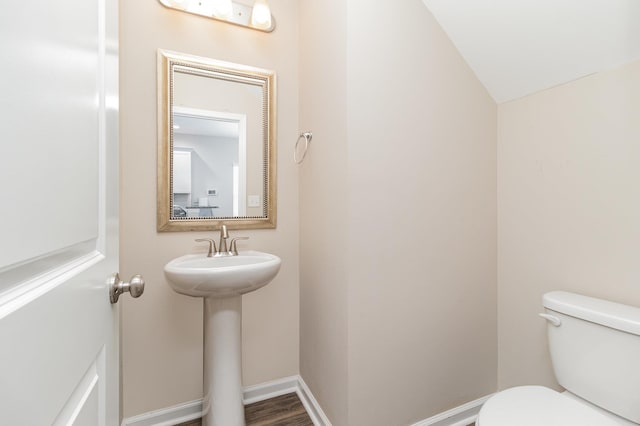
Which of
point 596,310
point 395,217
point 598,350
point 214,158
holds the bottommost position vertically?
point 598,350

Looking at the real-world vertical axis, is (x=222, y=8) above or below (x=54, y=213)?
above

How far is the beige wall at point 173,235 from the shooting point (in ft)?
4.65

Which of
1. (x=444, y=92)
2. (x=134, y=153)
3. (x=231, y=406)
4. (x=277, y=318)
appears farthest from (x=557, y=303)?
(x=134, y=153)

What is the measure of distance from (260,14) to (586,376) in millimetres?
2200

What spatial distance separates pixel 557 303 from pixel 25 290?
1.57m

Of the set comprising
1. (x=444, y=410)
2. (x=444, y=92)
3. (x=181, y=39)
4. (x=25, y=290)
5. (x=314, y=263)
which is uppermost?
(x=181, y=39)

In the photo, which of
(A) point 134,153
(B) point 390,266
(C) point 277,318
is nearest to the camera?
(B) point 390,266

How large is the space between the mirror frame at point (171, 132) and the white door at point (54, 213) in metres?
0.95

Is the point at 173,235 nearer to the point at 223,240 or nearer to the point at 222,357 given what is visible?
the point at 223,240

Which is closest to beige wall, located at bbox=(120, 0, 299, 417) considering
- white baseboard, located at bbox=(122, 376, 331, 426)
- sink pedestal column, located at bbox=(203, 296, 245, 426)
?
white baseboard, located at bbox=(122, 376, 331, 426)

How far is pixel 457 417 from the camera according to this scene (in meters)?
1.47

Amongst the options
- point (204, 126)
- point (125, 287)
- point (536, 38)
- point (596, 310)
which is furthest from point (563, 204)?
point (204, 126)

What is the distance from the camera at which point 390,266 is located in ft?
4.31

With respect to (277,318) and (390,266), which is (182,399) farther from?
(390,266)
